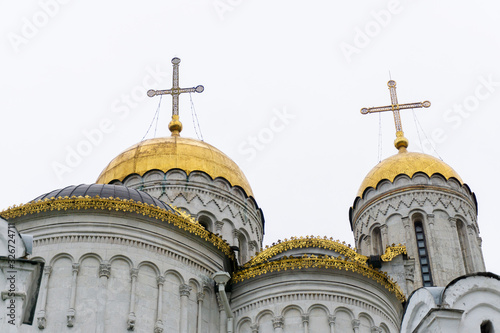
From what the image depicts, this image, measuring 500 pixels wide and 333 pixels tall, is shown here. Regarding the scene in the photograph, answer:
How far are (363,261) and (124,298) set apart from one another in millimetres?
5445

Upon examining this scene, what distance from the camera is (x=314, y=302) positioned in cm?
1695

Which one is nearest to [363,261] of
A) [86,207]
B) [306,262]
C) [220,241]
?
[306,262]

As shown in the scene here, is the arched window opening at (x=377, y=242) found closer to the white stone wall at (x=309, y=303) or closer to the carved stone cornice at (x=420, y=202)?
the carved stone cornice at (x=420, y=202)

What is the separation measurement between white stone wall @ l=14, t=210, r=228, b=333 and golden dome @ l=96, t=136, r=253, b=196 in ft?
17.5

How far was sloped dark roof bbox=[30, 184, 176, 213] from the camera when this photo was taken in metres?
16.9

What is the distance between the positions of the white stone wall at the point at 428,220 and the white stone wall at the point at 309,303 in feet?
18.1

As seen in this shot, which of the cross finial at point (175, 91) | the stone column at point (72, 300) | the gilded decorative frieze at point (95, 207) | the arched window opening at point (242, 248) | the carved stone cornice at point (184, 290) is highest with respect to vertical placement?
the cross finial at point (175, 91)

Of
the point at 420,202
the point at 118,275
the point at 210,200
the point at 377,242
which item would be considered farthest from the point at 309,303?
the point at 420,202

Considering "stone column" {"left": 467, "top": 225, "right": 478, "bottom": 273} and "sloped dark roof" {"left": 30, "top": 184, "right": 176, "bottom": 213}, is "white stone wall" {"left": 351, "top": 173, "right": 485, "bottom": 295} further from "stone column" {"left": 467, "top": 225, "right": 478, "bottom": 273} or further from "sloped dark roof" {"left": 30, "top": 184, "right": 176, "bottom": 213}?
"sloped dark roof" {"left": 30, "top": 184, "right": 176, "bottom": 213}

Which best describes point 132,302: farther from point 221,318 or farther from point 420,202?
point 420,202

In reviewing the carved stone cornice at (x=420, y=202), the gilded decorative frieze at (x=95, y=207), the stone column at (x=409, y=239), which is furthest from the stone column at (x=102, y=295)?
the carved stone cornice at (x=420, y=202)

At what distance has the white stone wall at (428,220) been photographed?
2309 cm

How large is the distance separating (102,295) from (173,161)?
718cm

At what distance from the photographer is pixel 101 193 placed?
670 inches
